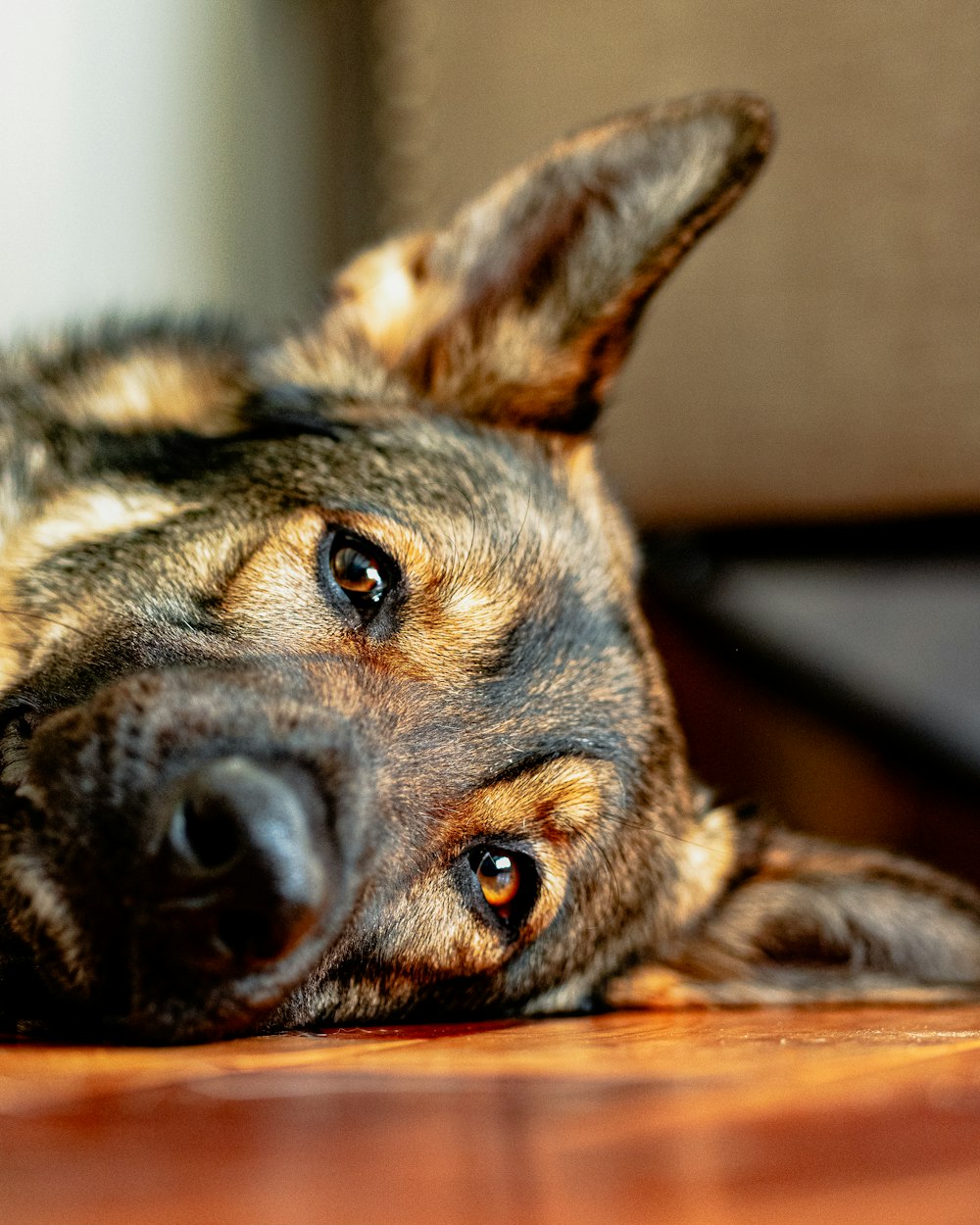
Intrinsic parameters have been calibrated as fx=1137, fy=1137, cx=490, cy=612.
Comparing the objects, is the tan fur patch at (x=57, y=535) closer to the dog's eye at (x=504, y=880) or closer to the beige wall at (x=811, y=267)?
the dog's eye at (x=504, y=880)

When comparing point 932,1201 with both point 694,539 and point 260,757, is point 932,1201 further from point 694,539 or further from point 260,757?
point 694,539

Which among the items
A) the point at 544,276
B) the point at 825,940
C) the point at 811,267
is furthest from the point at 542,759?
the point at 811,267

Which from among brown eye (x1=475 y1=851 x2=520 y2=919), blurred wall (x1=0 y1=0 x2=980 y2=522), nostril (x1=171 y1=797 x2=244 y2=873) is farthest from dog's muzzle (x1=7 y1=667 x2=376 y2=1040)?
blurred wall (x1=0 y1=0 x2=980 y2=522)

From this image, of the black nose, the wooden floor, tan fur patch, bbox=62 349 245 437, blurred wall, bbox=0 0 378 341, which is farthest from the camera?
blurred wall, bbox=0 0 378 341

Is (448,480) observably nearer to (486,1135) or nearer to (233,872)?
(233,872)

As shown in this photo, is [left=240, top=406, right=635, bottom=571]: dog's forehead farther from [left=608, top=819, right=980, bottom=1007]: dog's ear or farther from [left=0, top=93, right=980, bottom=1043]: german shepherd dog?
[left=608, top=819, right=980, bottom=1007]: dog's ear

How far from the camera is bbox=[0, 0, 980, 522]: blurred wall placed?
8.50 feet

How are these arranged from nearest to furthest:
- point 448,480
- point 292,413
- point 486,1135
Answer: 1. point 486,1135
2. point 448,480
3. point 292,413

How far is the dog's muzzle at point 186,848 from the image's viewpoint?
3.58ft

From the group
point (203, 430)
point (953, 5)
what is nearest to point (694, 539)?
point (953, 5)

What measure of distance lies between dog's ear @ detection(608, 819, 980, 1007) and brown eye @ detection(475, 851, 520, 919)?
332 millimetres

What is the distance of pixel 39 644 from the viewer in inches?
55.7

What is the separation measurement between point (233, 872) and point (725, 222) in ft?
7.28

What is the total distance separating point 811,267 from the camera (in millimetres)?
2695
